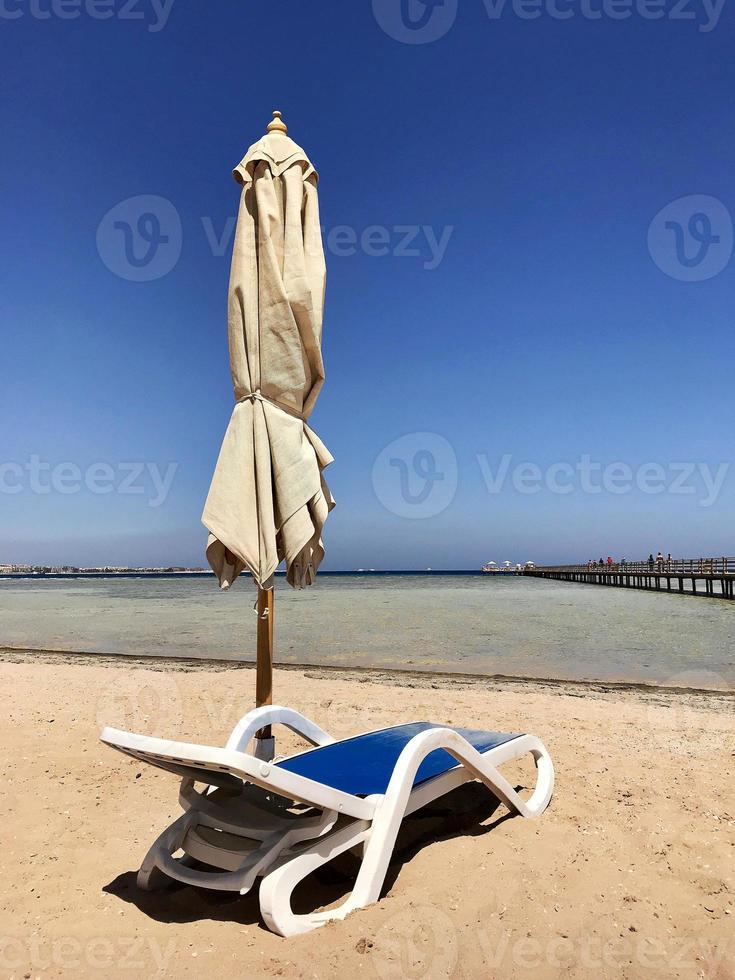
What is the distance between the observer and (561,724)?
211 inches

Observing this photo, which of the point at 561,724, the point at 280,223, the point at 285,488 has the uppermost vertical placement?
the point at 280,223

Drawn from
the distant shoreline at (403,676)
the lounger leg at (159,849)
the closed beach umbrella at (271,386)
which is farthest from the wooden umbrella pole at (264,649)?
the distant shoreline at (403,676)

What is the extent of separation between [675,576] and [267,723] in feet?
119

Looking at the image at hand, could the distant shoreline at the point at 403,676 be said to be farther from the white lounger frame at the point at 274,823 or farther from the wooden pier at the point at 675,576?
the wooden pier at the point at 675,576

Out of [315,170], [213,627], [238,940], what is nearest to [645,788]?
[238,940]

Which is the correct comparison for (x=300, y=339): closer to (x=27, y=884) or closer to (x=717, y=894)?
(x=27, y=884)

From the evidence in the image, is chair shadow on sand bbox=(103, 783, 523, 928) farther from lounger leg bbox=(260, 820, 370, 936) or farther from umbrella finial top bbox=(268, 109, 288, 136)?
umbrella finial top bbox=(268, 109, 288, 136)

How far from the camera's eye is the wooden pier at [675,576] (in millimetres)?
27922

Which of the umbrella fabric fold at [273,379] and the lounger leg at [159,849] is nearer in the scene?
the lounger leg at [159,849]

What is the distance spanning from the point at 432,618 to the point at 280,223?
53.0 feet

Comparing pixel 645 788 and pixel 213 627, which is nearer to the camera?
pixel 645 788

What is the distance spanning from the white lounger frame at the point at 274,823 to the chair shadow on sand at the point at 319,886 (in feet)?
0.40

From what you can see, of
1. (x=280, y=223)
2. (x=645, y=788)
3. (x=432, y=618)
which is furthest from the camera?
(x=432, y=618)

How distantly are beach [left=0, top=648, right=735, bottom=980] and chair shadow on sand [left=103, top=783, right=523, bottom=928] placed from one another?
0.01m
